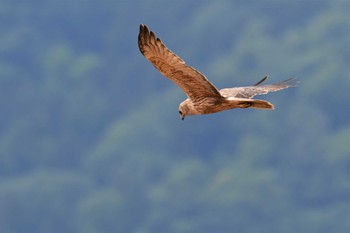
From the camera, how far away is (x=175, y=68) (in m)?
12.2

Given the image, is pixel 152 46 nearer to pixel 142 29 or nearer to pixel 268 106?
pixel 142 29

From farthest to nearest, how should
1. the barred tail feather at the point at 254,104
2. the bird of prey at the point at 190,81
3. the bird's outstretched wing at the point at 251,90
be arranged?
the bird's outstretched wing at the point at 251,90
the bird of prey at the point at 190,81
the barred tail feather at the point at 254,104

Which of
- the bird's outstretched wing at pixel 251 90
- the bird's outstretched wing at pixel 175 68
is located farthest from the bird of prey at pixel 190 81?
the bird's outstretched wing at pixel 251 90

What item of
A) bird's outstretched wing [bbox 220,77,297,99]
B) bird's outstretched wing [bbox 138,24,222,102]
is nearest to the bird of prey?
bird's outstretched wing [bbox 138,24,222,102]

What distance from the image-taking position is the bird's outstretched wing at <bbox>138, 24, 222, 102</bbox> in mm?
11992

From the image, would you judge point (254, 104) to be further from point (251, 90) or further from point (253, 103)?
point (251, 90)

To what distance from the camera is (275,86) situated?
1377 centimetres

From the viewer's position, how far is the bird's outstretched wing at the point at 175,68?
11992 mm

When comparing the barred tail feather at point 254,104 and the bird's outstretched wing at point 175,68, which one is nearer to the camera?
the barred tail feather at point 254,104

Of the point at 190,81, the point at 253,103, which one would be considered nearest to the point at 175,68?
the point at 190,81

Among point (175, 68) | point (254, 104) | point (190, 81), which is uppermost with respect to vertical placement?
point (175, 68)

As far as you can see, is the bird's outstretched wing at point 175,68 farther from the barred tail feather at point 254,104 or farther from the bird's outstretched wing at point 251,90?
the bird's outstretched wing at point 251,90

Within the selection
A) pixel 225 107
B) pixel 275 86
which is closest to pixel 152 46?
pixel 225 107

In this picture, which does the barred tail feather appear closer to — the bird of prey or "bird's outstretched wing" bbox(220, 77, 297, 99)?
the bird of prey
